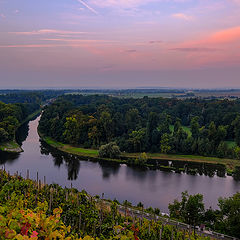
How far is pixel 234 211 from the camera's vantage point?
622 inches

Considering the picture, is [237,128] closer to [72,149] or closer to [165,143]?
[165,143]

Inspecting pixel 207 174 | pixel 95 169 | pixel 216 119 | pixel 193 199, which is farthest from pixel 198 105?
pixel 193 199

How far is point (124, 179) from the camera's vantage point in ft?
94.2

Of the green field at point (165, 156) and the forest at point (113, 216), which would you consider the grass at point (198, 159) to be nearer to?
the green field at point (165, 156)

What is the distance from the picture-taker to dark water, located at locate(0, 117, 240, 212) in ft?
80.0

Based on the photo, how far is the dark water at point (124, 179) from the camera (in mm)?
Answer: 24391

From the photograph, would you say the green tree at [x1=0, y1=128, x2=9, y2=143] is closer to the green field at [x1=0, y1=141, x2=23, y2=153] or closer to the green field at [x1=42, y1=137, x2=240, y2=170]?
the green field at [x1=0, y1=141, x2=23, y2=153]

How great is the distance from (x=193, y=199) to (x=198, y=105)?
154 ft

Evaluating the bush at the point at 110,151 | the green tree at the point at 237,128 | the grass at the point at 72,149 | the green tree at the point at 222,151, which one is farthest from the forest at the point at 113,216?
the green tree at the point at 237,128

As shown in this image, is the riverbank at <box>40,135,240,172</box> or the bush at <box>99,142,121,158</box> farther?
the bush at <box>99,142,121,158</box>

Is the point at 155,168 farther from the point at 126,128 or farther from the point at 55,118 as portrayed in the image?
the point at 55,118

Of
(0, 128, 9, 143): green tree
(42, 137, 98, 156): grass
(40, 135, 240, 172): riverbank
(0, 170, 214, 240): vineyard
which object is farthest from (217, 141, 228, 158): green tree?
(0, 128, 9, 143): green tree

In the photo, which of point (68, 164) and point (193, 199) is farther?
point (68, 164)

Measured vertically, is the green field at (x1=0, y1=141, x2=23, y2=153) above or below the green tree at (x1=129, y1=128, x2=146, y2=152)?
below
